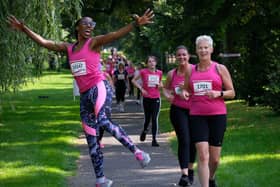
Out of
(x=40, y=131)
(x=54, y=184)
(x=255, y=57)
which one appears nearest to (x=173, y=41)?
(x=255, y=57)

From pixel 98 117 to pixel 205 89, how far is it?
136cm

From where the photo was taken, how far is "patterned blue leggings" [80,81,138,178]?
7.98 meters

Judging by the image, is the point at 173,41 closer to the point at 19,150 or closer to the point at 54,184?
the point at 19,150

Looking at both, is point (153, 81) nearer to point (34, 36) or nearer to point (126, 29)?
point (34, 36)

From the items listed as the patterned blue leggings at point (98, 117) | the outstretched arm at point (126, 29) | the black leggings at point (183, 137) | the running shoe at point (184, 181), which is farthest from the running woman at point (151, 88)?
the outstretched arm at point (126, 29)

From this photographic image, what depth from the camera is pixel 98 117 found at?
805cm

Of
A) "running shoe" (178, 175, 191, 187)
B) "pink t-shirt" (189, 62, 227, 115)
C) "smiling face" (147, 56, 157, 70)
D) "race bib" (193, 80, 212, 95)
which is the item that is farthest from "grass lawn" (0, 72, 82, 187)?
"race bib" (193, 80, 212, 95)

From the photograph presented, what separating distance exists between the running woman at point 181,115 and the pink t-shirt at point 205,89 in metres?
1.33

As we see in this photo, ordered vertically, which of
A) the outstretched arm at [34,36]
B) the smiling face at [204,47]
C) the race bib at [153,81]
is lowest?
the race bib at [153,81]

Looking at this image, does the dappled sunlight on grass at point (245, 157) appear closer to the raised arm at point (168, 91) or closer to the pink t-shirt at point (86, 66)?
the raised arm at point (168, 91)

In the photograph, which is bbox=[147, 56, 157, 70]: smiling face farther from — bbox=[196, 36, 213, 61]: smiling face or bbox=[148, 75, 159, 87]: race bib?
bbox=[196, 36, 213, 61]: smiling face

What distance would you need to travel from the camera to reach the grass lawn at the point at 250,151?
9338mm

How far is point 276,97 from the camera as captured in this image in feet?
60.3

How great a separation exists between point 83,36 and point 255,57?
1612 centimetres
